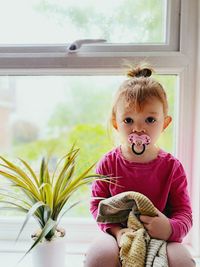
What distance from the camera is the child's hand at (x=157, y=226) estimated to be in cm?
100

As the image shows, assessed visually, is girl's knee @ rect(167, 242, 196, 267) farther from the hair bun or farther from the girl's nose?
the hair bun

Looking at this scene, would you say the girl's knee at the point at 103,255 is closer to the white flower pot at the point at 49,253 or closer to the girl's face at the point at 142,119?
the white flower pot at the point at 49,253

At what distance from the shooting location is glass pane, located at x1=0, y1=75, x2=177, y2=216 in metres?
1.38

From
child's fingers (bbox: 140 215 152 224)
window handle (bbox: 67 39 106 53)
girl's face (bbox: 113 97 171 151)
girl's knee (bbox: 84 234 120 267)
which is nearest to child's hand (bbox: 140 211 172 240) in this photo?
child's fingers (bbox: 140 215 152 224)

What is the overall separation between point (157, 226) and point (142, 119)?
32 centimetres

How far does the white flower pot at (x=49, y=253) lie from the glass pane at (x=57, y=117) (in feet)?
1.13

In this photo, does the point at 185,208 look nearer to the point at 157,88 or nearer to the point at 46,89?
the point at 157,88

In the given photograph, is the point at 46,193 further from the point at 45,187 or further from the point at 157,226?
the point at 157,226

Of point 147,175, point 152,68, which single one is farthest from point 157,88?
point 147,175

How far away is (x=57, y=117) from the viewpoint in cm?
142

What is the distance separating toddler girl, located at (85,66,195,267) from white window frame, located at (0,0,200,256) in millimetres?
154

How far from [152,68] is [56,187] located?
1.69 ft

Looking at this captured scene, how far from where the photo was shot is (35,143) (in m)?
1.42

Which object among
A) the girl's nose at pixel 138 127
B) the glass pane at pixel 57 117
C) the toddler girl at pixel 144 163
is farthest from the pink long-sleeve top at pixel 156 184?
the glass pane at pixel 57 117
